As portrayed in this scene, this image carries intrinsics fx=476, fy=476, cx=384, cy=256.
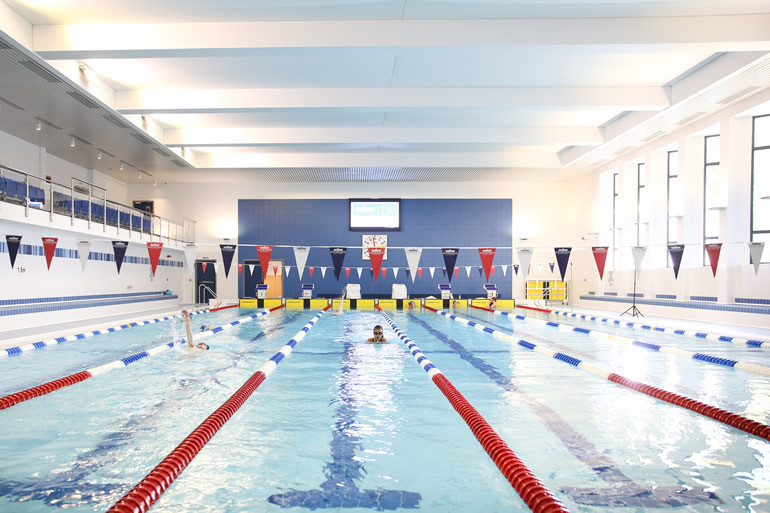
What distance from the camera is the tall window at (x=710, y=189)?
1078 cm

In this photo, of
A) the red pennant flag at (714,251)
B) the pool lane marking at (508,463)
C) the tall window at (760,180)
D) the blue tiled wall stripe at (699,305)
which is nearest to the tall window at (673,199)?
the blue tiled wall stripe at (699,305)

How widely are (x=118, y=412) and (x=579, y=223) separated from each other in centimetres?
1604

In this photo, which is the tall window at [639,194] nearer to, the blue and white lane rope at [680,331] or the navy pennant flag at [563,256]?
the blue and white lane rope at [680,331]

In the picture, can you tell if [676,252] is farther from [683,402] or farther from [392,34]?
[392,34]

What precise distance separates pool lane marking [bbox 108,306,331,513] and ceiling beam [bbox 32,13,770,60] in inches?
191

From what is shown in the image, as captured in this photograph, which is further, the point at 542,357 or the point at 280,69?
the point at 280,69

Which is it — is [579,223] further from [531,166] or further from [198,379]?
[198,379]

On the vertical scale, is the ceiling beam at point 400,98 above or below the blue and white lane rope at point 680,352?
above

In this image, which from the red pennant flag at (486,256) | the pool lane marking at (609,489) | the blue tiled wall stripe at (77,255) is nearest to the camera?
the pool lane marking at (609,489)

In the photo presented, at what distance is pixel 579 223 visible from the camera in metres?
16.9

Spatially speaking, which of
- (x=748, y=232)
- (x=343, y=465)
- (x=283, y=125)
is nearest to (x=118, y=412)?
(x=343, y=465)

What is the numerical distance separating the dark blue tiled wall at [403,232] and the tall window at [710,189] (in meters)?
7.21

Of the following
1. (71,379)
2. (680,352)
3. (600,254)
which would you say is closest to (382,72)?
(600,254)

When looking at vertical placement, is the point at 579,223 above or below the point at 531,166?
below
